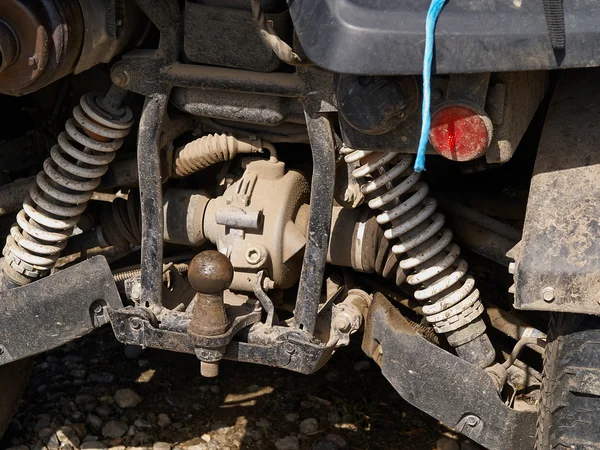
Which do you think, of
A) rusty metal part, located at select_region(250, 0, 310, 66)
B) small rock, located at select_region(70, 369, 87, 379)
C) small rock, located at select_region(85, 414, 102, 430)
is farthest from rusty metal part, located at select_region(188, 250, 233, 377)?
small rock, located at select_region(70, 369, 87, 379)

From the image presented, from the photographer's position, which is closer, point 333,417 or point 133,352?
point 333,417

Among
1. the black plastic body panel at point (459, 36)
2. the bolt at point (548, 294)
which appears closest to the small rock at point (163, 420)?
the bolt at point (548, 294)

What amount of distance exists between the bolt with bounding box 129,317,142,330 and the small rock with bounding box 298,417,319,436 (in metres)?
0.98

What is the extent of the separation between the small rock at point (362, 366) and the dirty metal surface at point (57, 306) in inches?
51.0

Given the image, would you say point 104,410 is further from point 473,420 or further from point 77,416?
point 473,420

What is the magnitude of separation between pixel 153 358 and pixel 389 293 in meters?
1.22

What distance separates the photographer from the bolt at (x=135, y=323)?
2.56 meters

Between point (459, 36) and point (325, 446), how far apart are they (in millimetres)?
1841

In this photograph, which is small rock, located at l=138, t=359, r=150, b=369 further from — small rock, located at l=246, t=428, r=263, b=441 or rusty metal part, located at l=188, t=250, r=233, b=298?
rusty metal part, located at l=188, t=250, r=233, b=298

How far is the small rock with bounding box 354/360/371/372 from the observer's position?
3.66 m

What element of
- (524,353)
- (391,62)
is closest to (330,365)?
(524,353)

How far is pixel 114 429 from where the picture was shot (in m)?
3.30

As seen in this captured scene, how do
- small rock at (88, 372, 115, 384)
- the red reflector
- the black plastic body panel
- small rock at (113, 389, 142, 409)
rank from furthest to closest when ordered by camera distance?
small rock at (88, 372, 115, 384), small rock at (113, 389, 142, 409), the red reflector, the black plastic body panel

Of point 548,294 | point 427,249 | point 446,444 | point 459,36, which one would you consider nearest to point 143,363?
point 446,444
